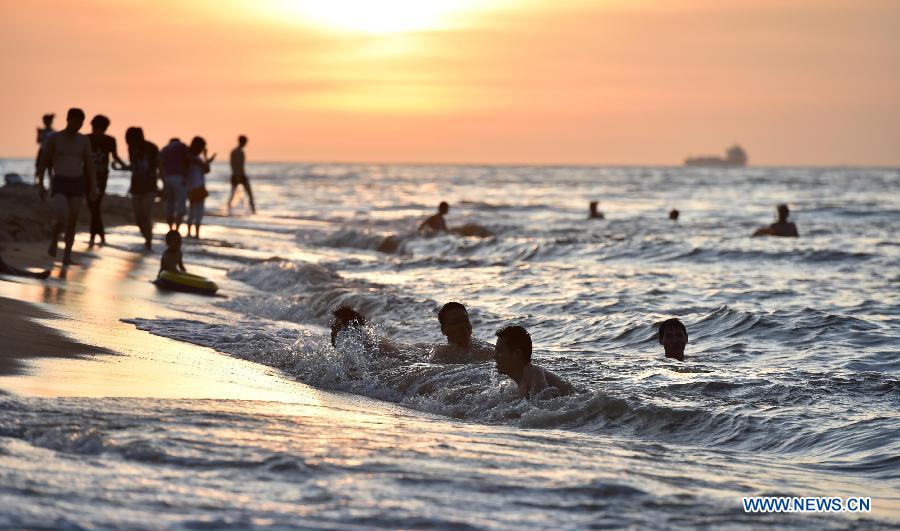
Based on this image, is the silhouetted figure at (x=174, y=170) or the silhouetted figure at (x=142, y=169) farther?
the silhouetted figure at (x=174, y=170)

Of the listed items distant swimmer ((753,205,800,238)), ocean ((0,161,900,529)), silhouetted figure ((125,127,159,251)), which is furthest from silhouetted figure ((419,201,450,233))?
silhouetted figure ((125,127,159,251))

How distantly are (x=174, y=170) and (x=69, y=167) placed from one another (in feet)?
21.3

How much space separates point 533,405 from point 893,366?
13.4 ft

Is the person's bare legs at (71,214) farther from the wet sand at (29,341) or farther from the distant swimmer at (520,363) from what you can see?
the distant swimmer at (520,363)

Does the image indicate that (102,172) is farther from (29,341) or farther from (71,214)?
(29,341)

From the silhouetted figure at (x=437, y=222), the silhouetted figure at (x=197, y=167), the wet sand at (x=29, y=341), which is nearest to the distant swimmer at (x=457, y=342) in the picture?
the wet sand at (x=29, y=341)

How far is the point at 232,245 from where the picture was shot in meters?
23.0

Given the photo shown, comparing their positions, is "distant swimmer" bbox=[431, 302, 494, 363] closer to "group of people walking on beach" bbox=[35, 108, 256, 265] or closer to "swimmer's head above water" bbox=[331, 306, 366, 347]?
"swimmer's head above water" bbox=[331, 306, 366, 347]

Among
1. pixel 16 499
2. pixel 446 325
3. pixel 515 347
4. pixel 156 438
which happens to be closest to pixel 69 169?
pixel 446 325

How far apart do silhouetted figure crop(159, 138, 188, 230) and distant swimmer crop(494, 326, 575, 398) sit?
43.7 feet

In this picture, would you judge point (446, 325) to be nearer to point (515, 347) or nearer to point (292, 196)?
point (515, 347)

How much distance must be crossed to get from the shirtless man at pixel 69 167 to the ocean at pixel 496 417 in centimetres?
186

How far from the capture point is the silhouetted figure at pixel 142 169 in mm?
18047

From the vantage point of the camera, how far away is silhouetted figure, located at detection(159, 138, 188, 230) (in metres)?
20.1
